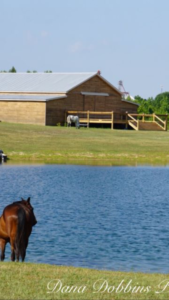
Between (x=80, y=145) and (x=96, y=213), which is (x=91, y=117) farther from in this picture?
(x=96, y=213)

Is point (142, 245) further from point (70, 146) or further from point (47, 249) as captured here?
point (70, 146)

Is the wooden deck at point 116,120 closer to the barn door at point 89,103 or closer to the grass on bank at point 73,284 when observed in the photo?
the barn door at point 89,103

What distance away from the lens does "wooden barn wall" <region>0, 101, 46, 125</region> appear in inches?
3206

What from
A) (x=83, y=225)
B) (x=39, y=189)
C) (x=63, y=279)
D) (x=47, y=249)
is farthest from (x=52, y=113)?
(x=63, y=279)

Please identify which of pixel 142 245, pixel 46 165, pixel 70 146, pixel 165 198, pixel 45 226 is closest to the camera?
pixel 142 245

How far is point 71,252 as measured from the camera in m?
20.8

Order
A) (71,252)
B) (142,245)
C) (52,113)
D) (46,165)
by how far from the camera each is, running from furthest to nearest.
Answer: (52,113)
(46,165)
(142,245)
(71,252)

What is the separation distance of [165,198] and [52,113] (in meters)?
47.5

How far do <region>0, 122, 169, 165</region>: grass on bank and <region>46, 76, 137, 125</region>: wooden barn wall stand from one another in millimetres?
4971

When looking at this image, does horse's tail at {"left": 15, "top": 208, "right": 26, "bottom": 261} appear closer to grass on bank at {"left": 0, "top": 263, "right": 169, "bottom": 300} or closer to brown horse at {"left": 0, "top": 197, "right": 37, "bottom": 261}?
brown horse at {"left": 0, "top": 197, "right": 37, "bottom": 261}

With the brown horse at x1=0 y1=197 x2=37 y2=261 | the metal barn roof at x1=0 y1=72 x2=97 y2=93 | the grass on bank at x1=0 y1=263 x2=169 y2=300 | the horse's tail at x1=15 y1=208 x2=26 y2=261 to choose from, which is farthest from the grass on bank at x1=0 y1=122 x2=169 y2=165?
the grass on bank at x1=0 y1=263 x2=169 y2=300

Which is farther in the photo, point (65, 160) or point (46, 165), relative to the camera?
point (65, 160)

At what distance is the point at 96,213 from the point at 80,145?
34205 mm
